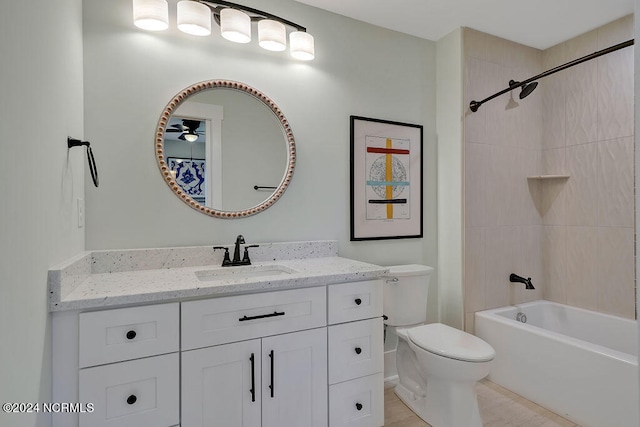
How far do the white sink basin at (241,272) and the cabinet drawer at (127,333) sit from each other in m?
0.42

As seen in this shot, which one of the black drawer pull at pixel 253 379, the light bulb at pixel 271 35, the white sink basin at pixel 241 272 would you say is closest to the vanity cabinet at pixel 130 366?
the black drawer pull at pixel 253 379

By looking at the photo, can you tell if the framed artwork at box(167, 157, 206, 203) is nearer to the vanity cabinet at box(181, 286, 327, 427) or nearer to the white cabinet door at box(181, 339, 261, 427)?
the vanity cabinet at box(181, 286, 327, 427)

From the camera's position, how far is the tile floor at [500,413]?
1938 millimetres

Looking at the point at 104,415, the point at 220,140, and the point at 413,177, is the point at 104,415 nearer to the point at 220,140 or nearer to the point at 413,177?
the point at 220,140

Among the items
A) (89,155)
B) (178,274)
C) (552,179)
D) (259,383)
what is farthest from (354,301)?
(552,179)

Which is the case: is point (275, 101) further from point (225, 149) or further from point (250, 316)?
point (250, 316)

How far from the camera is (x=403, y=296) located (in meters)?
→ 2.15

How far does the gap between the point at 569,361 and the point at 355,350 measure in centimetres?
131

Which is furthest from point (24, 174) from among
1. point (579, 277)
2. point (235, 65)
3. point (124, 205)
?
point (579, 277)

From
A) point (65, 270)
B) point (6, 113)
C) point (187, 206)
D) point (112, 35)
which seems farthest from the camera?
point (187, 206)

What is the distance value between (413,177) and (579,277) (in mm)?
1501

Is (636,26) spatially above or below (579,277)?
above

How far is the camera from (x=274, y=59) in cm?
204

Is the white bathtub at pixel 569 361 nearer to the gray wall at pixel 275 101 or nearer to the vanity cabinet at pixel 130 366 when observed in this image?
the gray wall at pixel 275 101
